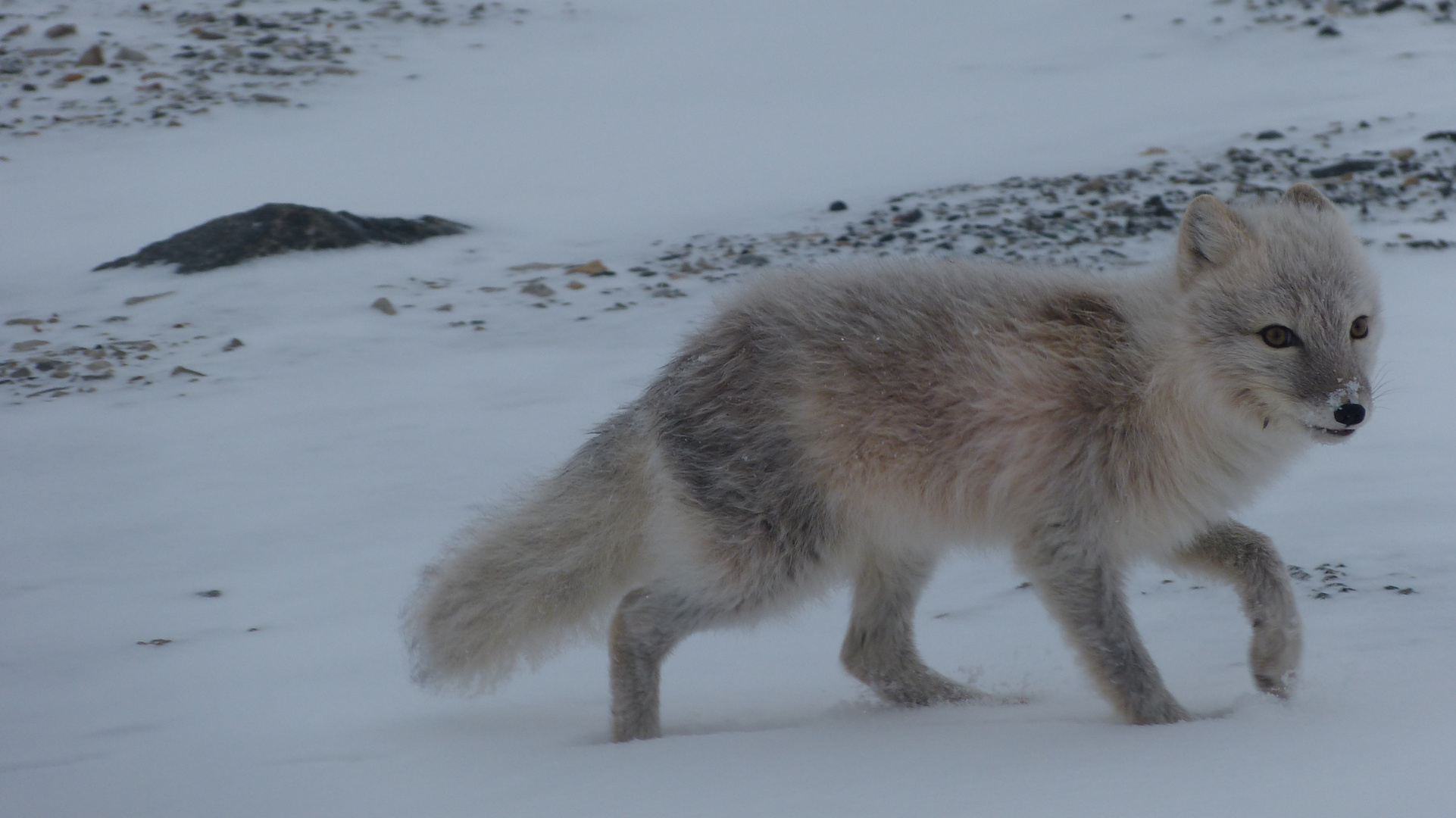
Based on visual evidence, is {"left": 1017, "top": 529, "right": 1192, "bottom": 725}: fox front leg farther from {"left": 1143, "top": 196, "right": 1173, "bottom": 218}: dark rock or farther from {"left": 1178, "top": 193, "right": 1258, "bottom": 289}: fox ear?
{"left": 1143, "top": 196, "right": 1173, "bottom": 218}: dark rock

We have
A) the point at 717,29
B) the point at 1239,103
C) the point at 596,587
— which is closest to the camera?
the point at 596,587

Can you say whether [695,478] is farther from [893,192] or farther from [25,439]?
[893,192]

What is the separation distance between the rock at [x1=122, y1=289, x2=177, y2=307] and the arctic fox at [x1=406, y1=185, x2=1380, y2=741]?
181 inches

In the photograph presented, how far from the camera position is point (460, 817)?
102 inches

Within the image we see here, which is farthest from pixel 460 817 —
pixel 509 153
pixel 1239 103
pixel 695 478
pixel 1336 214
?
pixel 1239 103

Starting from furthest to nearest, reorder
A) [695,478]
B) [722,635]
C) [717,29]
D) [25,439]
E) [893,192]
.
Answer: [717,29], [893,192], [25,439], [722,635], [695,478]

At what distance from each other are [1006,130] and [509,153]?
4.25m

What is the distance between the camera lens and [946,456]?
351 centimetres

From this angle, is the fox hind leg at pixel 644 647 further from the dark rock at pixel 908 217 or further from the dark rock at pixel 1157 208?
the dark rock at pixel 1157 208

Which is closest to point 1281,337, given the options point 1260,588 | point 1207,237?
point 1207,237

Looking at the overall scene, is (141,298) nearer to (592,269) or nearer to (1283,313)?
(592,269)

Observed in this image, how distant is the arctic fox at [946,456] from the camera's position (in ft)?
10.9

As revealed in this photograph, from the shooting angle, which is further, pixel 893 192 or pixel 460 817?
pixel 893 192

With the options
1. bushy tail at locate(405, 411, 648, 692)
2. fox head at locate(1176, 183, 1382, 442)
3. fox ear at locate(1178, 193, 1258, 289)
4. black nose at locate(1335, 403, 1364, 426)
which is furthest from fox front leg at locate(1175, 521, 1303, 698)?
bushy tail at locate(405, 411, 648, 692)
